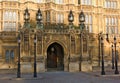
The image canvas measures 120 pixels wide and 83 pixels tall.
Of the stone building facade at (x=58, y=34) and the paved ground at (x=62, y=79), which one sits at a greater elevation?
the stone building facade at (x=58, y=34)

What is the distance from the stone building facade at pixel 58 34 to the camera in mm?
37062

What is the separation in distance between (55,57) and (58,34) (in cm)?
556

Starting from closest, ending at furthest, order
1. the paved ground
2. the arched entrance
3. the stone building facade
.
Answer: the paved ground, the stone building facade, the arched entrance

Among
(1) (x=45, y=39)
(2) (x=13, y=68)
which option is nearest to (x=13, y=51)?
(2) (x=13, y=68)

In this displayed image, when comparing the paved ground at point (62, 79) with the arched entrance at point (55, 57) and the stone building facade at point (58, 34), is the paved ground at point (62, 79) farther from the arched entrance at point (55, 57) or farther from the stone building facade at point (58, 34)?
the arched entrance at point (55, 57)

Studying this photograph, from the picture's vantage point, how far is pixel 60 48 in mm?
40656

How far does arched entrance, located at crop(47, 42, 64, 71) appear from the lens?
4088 centimetres

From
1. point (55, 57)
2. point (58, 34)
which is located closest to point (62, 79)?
point (58, 34)

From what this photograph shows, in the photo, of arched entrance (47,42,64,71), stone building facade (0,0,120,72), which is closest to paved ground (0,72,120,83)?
stone building facade (0,0,120,72)

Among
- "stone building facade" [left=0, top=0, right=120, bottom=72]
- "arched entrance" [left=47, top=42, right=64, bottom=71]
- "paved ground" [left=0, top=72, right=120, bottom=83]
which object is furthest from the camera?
"arched entrance" [left=47, top=42, right=64, bottom=71]

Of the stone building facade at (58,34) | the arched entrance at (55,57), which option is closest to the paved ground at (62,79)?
the stone building facade at (58,34)

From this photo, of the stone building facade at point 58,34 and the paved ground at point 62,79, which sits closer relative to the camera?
the paved ground at point 62,79

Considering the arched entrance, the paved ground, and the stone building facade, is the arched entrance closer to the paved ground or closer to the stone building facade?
the stone building facade

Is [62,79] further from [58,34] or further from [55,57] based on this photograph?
[55,57]
